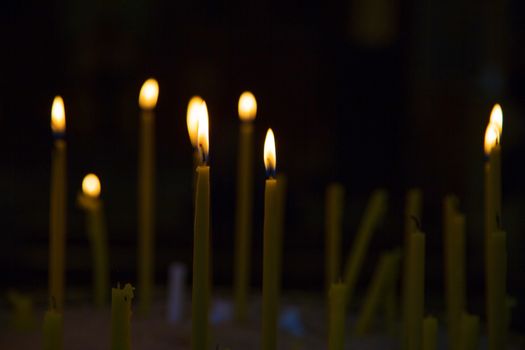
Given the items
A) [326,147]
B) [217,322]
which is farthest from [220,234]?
[217,322]

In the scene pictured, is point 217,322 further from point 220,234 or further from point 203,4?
point 203,4

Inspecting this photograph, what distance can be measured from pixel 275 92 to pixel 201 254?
253 cm

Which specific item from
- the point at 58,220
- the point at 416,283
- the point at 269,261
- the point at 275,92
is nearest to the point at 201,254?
the point at 269,261

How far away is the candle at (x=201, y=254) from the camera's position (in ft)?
2.06

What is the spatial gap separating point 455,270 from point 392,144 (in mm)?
2160

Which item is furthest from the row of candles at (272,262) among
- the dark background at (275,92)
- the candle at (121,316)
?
the dark background at (275,92)

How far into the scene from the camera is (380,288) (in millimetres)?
1019

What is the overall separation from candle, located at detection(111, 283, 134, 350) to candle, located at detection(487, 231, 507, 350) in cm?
30

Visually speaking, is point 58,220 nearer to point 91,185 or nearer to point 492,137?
point 91,185

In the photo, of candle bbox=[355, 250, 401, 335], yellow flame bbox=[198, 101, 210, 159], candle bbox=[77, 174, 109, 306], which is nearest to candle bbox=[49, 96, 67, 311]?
candle bbox=[77, 174, 109, 306]

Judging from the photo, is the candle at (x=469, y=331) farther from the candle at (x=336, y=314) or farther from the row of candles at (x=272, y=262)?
the candle at (x=336, y=314)

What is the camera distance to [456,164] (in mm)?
2910

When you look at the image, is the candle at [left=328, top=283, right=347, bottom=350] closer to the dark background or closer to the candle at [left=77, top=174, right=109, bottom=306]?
the candle at [left=77, top=174, right=109, bottom=306]

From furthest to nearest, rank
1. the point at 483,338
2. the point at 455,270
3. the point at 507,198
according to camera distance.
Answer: the point at 507,198, the point at 483,338, the point at 455,270
